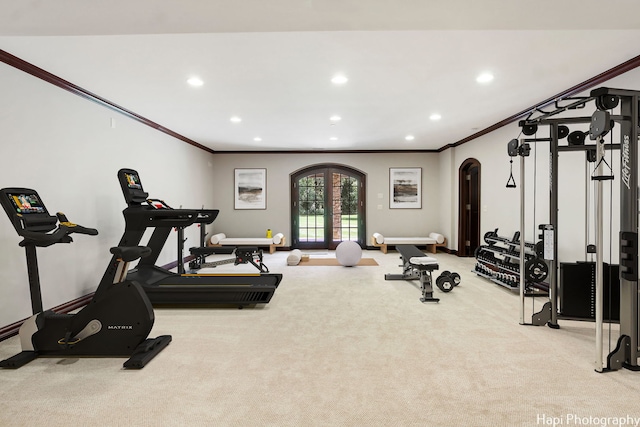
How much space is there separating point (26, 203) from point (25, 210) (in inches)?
3.5

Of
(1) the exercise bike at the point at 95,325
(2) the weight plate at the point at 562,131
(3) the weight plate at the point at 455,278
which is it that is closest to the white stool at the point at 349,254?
(3) the weight plate at the point at 455,278

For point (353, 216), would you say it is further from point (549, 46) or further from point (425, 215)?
point (549, 46)

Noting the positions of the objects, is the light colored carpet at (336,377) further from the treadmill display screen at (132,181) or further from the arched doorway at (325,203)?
the arched doorway at (325,203)

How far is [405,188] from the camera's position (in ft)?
30.5

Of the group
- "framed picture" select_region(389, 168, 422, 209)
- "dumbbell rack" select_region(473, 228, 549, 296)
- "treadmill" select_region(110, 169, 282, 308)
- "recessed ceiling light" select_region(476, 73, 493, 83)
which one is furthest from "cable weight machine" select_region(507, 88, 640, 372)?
"framed picture" select_region(389, 168, 422, 209)

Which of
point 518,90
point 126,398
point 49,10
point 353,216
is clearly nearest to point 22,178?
point 49,10

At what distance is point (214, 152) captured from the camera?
9188 mm

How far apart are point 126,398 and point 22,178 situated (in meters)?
2.58

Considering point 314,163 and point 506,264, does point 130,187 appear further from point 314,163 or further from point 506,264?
point 314,163

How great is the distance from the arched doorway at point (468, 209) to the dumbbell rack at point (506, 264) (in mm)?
1771

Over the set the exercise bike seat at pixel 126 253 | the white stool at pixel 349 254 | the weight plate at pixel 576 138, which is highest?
the weight plate at pixel 576 138

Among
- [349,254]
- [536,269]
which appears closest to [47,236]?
[536,269]

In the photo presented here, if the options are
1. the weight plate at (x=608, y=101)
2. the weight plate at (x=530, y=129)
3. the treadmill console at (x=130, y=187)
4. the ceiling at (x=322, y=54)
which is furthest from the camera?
the treadmill console at (x=130, y=187)

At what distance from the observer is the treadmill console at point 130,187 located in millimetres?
4090
